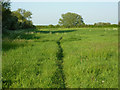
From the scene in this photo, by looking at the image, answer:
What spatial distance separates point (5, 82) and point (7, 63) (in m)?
2.36

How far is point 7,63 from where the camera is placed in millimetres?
8766

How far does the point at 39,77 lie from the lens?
274 inches

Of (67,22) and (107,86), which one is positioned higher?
(67,22)

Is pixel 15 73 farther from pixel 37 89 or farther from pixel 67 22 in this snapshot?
pixel 67 22

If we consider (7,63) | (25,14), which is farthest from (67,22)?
(7,63)

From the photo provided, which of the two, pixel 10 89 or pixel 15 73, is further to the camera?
pixel 15 73

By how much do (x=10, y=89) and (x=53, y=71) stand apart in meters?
2.35

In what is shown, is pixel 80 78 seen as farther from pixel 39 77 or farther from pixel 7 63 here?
pixel 7 63

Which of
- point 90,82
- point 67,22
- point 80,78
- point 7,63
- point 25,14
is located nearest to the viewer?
point 90,82

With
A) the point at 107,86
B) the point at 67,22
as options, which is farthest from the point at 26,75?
the point at 67,22

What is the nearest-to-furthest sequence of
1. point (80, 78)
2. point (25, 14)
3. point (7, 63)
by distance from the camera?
point (80, 78)
point (7, 63)
point (25, 14)

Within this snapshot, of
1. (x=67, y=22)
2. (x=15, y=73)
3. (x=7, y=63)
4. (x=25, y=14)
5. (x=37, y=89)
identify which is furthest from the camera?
(x=67, y=22)

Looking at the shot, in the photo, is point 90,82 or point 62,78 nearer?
point 90,82

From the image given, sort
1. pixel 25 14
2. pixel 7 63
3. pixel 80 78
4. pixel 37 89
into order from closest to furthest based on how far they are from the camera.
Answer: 1. pixel 37 89
2. pixel 80 78
3. pixel 7 63
4. pixel 25 14
